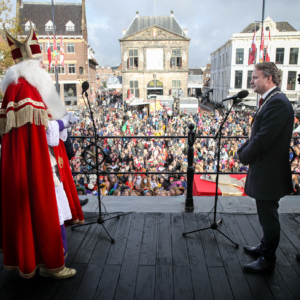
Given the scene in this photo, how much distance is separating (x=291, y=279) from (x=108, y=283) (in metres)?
1.44

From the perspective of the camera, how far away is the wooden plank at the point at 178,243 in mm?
2332

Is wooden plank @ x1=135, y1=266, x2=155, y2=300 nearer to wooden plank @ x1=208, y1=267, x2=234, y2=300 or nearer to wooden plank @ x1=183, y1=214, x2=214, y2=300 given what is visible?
wooden plank @ x1=183, y1=214, x2=214, y2=300

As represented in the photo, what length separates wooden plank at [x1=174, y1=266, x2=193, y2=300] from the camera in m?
1.92

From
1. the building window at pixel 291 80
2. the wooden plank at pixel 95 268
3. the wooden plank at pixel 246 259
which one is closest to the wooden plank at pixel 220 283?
the wooden plank at pixel 246 259

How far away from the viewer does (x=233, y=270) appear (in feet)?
7.20

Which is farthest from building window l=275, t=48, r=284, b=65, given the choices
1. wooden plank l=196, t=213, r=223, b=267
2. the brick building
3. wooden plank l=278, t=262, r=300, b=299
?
wooden plank l=278, t=262, r=300, b=299

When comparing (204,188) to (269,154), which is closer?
(269,154)

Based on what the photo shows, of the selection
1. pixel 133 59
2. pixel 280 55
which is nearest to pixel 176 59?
pixel 133 59

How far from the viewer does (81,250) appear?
8.20 feet

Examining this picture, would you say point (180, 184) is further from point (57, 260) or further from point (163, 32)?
point (163, 32)

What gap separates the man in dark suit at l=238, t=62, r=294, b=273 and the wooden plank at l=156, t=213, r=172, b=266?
0.68 m

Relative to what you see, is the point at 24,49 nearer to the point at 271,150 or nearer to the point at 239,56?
the point at 271,150

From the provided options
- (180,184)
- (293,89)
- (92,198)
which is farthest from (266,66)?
(293,89)

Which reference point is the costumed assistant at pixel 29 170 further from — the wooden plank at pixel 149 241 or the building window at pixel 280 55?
the building window at pixel 280 55
